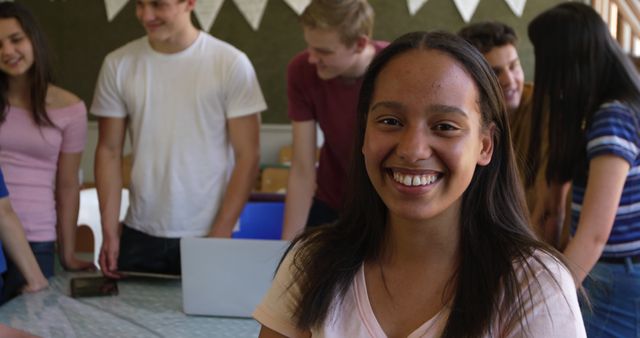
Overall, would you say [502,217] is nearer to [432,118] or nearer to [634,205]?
[432,118]

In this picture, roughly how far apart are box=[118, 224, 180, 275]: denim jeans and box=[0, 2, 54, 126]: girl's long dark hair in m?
0.40

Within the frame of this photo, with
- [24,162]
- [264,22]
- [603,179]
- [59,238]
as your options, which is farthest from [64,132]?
[264,22]

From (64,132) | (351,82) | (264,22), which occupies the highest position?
(264,22)

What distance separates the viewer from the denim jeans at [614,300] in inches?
65.4

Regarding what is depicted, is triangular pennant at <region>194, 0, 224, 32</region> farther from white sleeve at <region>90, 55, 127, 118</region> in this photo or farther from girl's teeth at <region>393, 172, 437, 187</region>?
girl's teeth at <region>393, 172, 437, 187</region>

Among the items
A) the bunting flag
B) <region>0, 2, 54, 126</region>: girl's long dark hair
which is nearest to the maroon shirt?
<region>0, 2, 54, 126</region>: girl's long dark hair

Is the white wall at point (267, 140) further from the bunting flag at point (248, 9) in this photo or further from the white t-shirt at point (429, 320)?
the white t-shirt at point (429, 320)

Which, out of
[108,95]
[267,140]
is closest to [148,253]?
[108,95]

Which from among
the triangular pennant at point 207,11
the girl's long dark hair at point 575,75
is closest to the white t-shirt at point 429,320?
the girl's long dark hair at point 575,75

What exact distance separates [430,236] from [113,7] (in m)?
4.69

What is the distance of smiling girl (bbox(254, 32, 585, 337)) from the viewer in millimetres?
962

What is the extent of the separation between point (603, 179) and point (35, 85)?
1.52 m

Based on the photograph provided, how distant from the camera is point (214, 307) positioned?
1.69 meters

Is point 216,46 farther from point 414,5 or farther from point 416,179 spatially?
→ point 414,5
